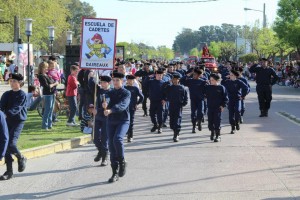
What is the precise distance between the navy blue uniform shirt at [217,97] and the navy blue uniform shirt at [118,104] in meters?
4.71

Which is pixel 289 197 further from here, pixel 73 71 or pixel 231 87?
pixel 73 71

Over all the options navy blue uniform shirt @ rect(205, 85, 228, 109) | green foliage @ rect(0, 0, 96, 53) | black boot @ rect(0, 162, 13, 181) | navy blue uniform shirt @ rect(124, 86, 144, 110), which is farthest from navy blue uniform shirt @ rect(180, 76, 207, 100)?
green foliage @ rect(0, 0, 96, 53)

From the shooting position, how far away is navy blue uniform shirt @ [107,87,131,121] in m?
9.17

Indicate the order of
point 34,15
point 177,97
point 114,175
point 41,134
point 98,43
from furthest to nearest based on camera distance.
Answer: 1. point 34,15
2. point 177,97
3. point 41,134
4. point 98,43
5. point 114,175

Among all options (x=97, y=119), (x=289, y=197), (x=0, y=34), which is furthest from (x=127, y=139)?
(x=0, y=34)

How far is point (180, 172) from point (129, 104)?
2.81m

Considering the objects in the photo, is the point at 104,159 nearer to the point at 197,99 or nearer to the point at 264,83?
the point at 197,99

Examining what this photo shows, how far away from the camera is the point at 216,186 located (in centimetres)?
849

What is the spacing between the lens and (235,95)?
50.6 feet

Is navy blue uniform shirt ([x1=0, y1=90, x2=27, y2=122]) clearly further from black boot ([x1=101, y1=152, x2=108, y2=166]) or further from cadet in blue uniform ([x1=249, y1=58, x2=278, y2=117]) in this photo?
cadet in blue uniform ([x1=249, y1=58, x2=278, y2=117])

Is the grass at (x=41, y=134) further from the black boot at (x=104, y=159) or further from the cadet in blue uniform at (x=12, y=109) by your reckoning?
the cadet in blue uniform at (x=12, y=109)

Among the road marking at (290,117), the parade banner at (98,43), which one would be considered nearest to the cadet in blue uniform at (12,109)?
the parade banner at (98,43)

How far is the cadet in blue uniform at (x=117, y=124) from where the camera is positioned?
9.09 m

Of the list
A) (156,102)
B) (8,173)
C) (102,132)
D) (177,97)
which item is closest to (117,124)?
(102,132)
